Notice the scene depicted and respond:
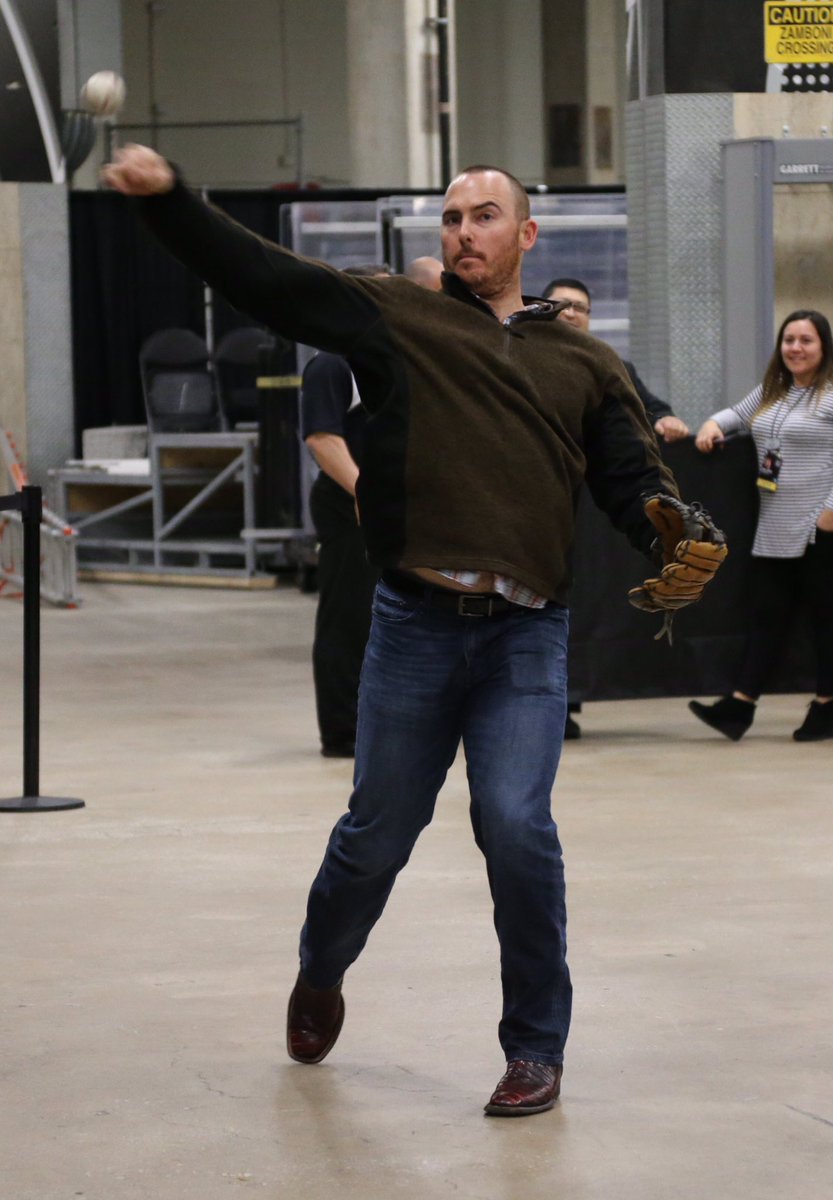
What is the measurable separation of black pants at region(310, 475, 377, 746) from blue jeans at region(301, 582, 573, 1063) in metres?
4.06

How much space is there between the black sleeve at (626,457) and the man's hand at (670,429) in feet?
14.9

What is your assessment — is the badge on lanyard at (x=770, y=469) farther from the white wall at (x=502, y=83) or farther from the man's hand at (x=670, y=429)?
the white wall at (x=502, y=83)

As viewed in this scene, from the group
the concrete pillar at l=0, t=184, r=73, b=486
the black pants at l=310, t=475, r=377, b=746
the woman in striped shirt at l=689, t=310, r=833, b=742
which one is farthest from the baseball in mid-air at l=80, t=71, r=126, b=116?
the concrete pillar at l=0, t=184, r=73, b=486

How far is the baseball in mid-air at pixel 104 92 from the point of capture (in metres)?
5.01

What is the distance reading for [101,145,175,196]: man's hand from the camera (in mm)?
3600

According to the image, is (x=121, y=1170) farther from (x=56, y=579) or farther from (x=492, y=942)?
(x=56, y=579)

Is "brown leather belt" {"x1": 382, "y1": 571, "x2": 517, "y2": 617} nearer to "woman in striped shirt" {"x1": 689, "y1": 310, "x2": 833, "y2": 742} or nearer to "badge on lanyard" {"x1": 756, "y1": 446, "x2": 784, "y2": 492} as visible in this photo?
"woman in striped shirt" {"x1": 689, "y1": 310, "x2": 833, "y2": 742}

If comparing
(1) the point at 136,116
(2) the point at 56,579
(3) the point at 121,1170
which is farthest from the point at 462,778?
(1) the point at 136,116

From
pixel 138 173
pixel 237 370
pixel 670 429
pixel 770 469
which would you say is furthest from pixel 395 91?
pixel 138 173

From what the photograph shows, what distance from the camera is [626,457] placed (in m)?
4.27

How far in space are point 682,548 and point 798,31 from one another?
257 inches

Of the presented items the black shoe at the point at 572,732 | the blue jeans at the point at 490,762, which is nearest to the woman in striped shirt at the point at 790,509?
the black shoe at the point at 572,732

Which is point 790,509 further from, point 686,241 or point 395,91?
point 395,91

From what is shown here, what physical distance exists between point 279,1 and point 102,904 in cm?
2845
